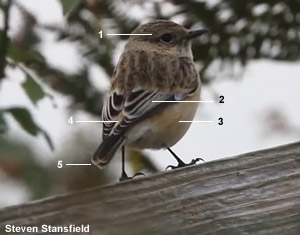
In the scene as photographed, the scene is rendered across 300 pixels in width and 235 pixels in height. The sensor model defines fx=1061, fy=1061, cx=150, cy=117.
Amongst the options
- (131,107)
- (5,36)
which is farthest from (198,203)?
(131,107)

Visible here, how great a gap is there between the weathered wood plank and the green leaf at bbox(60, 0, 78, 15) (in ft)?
1.80

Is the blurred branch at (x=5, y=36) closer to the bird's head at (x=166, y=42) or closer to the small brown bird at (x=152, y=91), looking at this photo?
the small brown bird at (x=152, y=91)

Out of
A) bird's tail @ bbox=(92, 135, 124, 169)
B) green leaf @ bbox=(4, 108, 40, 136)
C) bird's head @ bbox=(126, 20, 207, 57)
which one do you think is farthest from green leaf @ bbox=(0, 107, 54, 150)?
bird's head @ bbox=(126, 20, 207, 57)

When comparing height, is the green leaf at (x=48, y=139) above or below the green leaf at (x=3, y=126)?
below

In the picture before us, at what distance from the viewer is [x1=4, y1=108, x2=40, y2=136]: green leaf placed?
111 inches

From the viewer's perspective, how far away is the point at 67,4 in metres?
2.64

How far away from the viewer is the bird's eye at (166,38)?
4423 millimetres

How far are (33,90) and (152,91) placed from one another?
118cm

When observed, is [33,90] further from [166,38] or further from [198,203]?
[166,38]

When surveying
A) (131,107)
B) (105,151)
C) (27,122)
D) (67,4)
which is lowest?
(131,107)

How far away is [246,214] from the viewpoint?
2201 mm

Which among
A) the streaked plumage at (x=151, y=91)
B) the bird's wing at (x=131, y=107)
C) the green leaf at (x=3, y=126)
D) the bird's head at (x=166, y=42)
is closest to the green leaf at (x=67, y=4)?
the green leaf at (x=3, y=126)

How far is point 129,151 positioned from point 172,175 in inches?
50.0

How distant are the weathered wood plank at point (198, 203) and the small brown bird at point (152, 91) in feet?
3.40
